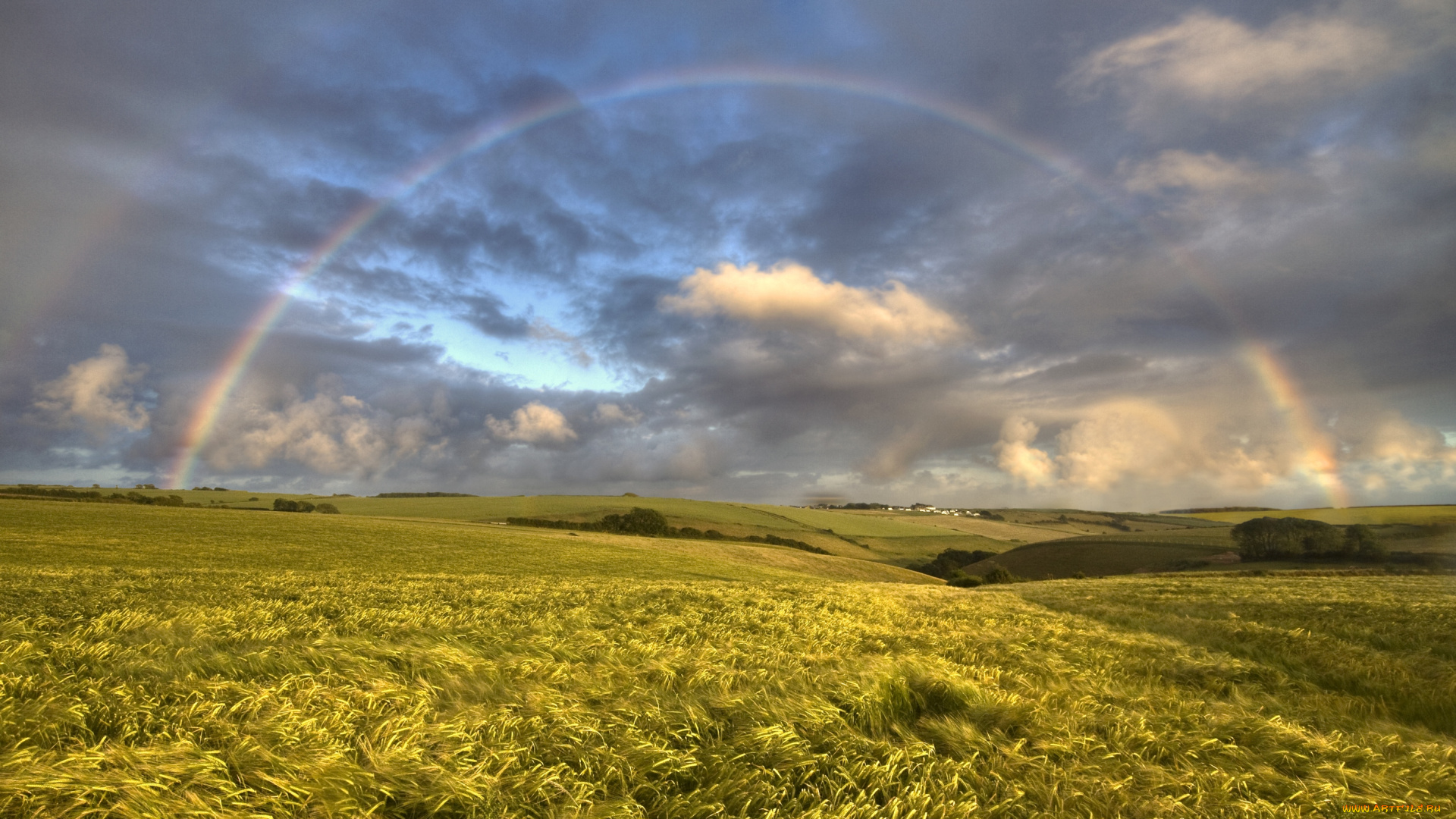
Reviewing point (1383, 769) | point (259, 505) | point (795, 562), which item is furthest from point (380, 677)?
point (259, 505)

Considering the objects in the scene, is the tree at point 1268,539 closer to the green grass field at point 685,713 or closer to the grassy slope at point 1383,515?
the grassy slope at point 1383,515

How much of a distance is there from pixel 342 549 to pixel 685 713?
46820mm

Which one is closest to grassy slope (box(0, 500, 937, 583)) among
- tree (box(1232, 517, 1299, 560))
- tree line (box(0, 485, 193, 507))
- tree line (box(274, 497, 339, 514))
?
tree line (box(0, 485, 193, 507))

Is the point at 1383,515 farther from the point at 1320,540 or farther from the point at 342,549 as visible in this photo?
the point at 342,549

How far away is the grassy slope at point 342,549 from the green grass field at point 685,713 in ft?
69.6

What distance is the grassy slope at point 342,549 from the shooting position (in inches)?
1245

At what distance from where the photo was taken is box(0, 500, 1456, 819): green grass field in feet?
10.9

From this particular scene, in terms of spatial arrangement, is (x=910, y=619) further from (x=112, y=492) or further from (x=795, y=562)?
(x=112, y=492)

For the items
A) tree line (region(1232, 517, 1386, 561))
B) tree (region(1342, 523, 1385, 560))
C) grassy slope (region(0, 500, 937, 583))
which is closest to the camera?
grassy slope (region(0, 500, 937, 583))

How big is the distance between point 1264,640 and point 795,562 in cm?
5429

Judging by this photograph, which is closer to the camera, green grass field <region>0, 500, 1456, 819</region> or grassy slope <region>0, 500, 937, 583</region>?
green grass field <region>0, 500, 1456, 819</region>

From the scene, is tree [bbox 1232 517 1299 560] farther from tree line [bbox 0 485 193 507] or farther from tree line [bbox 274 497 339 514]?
tree line [bbox 0 485 193 507]

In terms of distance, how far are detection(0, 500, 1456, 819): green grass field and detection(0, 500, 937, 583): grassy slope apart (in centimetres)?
2120

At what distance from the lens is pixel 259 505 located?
10962cm
